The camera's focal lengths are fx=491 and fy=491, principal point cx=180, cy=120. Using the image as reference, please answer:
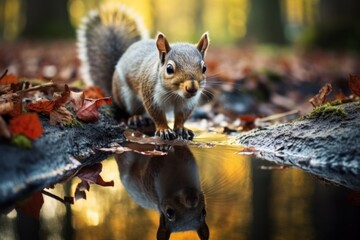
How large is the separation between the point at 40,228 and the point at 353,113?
197 centimetres

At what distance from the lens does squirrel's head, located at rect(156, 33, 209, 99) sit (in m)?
3.15

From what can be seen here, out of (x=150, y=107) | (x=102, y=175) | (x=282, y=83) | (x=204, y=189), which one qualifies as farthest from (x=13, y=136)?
(x=282, y=83)

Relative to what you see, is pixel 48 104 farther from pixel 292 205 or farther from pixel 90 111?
pixel 292 205

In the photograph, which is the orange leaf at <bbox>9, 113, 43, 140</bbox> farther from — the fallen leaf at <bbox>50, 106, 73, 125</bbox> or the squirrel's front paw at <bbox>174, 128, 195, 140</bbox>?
the squirrel's front paw at <bbox>174, 128, 195, 140</bbox>

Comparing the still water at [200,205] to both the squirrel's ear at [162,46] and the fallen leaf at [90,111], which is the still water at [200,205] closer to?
the fallen leaf at [90,111]

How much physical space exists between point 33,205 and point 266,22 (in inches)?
545

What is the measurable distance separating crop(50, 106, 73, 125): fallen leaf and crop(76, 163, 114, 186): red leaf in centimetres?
36

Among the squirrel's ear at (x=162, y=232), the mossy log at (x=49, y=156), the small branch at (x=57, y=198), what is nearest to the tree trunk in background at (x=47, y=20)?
the mossy log at (x=49, y=156)

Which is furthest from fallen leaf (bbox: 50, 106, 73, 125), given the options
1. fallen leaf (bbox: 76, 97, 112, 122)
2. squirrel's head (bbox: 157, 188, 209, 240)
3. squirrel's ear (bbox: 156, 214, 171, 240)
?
squirrel's ear (bbox: 156, 214, 171, 240)

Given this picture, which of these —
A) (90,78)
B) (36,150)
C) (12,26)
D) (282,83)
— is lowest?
(12,26)

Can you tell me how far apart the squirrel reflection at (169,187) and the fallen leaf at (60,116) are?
370 millimetres

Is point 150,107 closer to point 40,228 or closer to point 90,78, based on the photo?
point 90,78

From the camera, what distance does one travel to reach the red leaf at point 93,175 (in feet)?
8.03

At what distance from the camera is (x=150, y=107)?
3.62 meters
